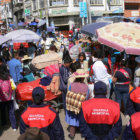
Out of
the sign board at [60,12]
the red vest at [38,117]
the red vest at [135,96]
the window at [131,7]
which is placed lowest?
the red vest at [38,117]

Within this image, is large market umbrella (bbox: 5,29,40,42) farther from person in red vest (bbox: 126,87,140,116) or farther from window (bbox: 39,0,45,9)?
window (bbox: 39,0,45,9)

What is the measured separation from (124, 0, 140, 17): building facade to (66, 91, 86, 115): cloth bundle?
3370cm

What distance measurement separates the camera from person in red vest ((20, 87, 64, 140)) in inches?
110

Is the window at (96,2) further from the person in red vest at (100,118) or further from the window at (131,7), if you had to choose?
the person in red vest at (100,118)

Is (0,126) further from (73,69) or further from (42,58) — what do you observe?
(42,58)

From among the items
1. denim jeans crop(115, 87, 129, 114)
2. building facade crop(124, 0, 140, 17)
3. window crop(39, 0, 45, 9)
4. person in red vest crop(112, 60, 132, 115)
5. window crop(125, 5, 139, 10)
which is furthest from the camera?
window crop(125, 5, 139, 10)

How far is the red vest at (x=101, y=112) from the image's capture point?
2.74 m

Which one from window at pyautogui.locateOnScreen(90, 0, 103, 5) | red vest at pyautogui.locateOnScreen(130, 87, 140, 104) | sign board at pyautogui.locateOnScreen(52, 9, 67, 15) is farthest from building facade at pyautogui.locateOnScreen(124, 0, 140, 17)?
red vest at pyautogui.locateOnScreen(130, 87, 140, 104)

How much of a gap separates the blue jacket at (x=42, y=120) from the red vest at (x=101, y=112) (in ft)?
1.58

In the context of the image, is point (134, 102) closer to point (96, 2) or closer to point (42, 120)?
point (42, 120)

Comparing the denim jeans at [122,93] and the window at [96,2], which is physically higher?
the window at [96,2]

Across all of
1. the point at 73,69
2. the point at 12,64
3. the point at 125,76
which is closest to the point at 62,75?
the point at 73,69

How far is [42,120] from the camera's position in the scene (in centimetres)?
279

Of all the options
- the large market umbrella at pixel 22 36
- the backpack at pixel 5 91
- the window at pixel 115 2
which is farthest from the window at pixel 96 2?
the backpack at pixel 5 91
